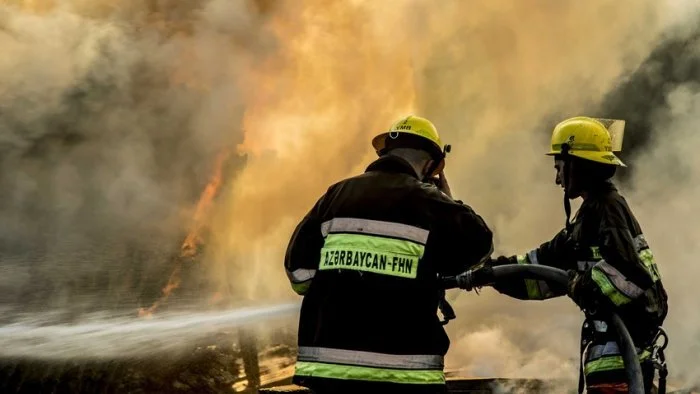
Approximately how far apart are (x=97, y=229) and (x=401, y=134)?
12.8 meters

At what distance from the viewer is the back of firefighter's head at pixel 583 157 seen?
11.6ft

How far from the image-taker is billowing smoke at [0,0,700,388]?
36.1 feet

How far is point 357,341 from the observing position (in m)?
2.54

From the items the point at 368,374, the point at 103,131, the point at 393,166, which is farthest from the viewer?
the point at 103,131

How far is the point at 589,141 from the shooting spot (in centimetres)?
360

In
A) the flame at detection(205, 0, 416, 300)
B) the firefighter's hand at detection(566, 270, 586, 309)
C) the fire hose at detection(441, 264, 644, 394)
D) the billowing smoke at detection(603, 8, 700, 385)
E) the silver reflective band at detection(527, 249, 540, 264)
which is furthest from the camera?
the flame at detection(205, 0, 416, 300)

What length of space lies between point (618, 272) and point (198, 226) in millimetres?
14274

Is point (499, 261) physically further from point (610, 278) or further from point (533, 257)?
point (610, 278)

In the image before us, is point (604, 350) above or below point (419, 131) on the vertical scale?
below

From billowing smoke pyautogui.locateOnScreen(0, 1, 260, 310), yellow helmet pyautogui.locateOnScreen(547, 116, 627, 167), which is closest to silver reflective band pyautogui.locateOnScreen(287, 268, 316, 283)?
yellow helmet pyautogui.locateOnScreen(547, 116, 627, 167)

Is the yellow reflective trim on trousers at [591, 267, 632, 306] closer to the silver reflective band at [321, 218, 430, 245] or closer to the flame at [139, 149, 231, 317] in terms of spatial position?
the silver reflective band at [321, 218, 430, 245]

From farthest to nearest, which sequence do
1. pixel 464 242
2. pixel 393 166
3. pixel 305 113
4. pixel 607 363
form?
1. pixel 305 113
2. pixel 607 363
3. pixel 393 166
4. pixel 464 242

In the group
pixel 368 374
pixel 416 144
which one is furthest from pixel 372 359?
pixel 416 144

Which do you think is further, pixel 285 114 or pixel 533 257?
pixel 285 114
